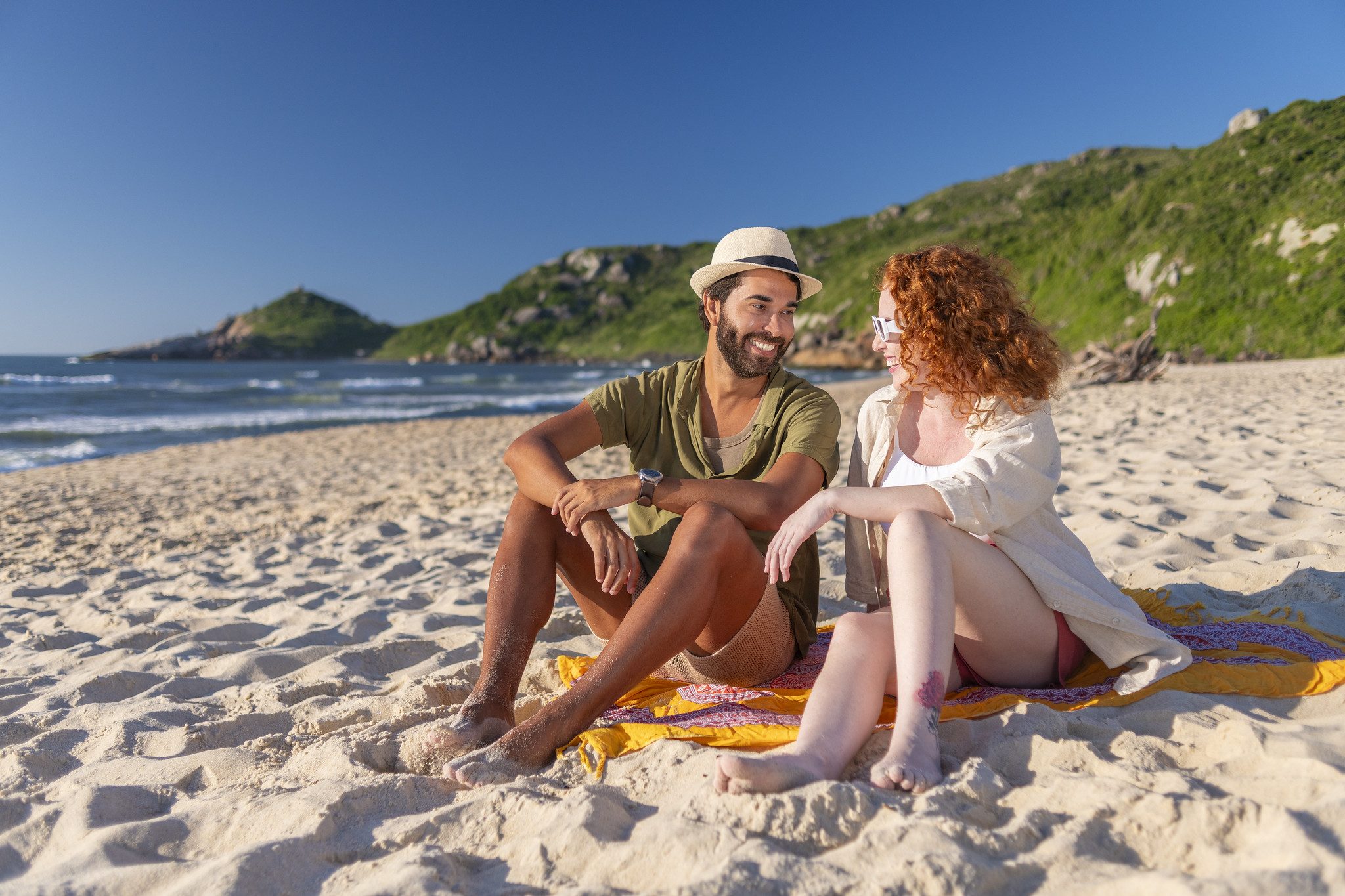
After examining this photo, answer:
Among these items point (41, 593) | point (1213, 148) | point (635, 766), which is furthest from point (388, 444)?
point (1213, 148)

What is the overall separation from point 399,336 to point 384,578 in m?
110

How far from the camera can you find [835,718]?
1.96m

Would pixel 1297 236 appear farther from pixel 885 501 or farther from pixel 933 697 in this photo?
pixel 933 697

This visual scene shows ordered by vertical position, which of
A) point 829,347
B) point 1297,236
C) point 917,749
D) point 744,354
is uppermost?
point 1297,236

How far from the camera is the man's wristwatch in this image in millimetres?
2510

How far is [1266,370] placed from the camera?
47.4 feet

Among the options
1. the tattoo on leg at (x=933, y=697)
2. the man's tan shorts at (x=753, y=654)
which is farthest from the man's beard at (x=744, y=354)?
the tattoo on leg at (x=933, y=697)

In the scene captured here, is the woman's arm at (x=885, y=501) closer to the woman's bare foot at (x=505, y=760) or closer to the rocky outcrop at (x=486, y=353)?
the woman's bare foot at (x=505, y=760)

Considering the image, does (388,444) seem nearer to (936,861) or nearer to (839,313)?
(936,861)

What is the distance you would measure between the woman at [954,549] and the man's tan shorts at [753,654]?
0.16m

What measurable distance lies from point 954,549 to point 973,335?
25.4 inches

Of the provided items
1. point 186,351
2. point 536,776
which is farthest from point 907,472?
point 186,351

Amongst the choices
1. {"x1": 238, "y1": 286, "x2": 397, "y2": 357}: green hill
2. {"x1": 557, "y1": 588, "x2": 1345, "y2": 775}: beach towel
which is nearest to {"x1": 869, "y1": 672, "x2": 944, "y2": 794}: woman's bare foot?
{"x1": 557, "y1": 588, "x2": 1345, "y2": 775}: beach towel

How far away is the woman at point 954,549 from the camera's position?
1943 millimetres
